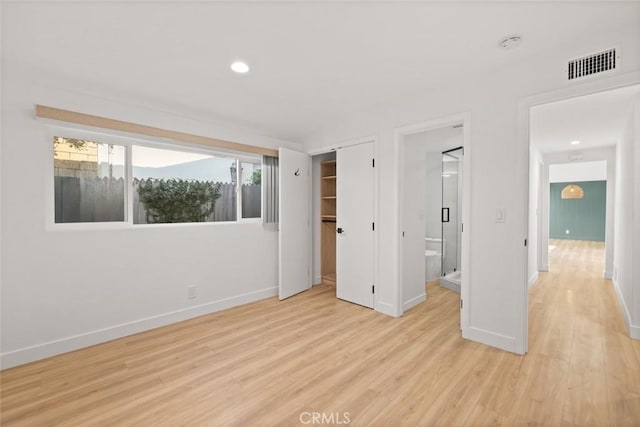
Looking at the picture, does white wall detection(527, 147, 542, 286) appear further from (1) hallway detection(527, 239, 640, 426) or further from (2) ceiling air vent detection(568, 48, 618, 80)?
(2) ceiling air vent detection(568, 48, 618, 80)

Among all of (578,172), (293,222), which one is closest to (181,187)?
(293,222)

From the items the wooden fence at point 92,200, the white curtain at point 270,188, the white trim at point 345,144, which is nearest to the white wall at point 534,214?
the white trim at point 345,144

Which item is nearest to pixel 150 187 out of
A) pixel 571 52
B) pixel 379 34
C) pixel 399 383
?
pixel 379 34

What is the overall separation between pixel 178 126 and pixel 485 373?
393 cm

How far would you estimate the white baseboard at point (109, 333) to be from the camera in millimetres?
2361

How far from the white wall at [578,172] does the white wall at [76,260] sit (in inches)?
441

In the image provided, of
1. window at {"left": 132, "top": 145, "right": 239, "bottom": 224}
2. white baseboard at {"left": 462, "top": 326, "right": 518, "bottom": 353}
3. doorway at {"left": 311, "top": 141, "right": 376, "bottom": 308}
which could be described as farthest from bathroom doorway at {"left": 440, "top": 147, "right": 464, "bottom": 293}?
window at {"left": 132, "top": 145, "right": 239, "bottom": 224}

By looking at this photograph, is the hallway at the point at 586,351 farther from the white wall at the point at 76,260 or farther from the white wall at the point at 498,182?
the white wall at the point at 76,260

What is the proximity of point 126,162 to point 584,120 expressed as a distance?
5.79 m

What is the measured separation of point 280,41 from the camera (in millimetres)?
2012

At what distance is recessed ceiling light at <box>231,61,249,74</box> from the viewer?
231cm

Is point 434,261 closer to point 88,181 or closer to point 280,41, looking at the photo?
point 280,41

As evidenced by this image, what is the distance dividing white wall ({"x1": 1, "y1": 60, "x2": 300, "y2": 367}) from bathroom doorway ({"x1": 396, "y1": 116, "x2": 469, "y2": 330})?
7.90ft

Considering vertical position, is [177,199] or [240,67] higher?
[240,67]
